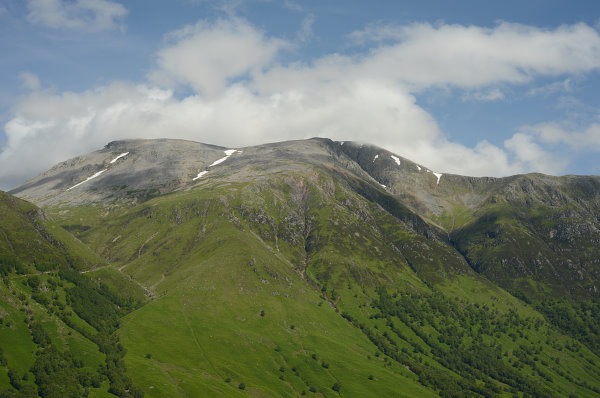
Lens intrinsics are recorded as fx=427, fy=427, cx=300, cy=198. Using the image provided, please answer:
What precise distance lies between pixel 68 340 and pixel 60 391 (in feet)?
140

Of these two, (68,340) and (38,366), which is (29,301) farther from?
(38,366)

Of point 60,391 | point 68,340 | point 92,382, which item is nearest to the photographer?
point 60,391

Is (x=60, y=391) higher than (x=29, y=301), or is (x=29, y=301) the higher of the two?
(x=29, y=301)

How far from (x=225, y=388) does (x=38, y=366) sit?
77.4 m

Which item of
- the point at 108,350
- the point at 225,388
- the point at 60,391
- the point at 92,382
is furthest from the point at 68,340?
the point at 225,388

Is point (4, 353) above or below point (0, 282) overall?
below

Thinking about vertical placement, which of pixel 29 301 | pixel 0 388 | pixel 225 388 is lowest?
pixel 225 388

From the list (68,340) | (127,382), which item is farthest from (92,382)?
(68,340)

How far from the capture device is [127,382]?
570 ft

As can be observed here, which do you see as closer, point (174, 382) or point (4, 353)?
point (4, 353)

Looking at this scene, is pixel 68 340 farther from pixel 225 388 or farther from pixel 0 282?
pixel 225 388

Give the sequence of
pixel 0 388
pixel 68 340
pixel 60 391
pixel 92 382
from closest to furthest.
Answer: pixel 0 388, pixel 60 391, pixel 92 382, pixel 68 340

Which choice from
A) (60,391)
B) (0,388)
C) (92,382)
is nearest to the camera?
Result: (0,388)

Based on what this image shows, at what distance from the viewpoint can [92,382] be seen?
167125 millimetres
